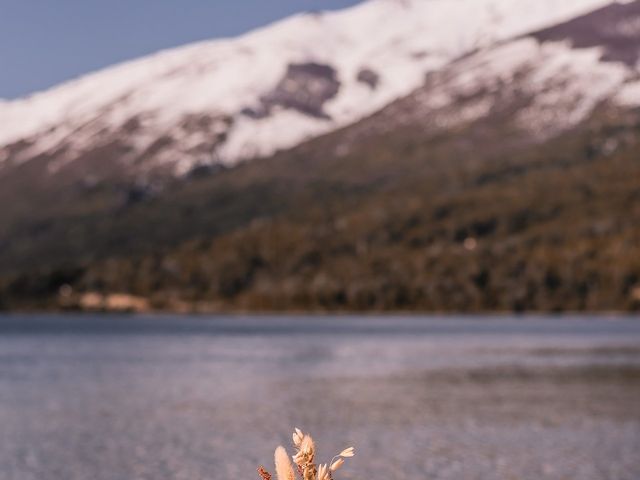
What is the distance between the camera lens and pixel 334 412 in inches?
2835

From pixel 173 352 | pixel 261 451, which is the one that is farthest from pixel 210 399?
pixel 173 352

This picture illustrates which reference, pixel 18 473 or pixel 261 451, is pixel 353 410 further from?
pixel 18 473

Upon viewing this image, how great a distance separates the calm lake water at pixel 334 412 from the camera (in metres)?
50.2

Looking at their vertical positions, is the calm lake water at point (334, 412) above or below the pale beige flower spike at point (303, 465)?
below

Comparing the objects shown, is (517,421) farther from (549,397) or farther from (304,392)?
(304,392)

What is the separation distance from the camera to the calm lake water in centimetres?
5019

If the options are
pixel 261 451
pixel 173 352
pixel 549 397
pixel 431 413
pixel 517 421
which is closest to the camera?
pixel 261 451

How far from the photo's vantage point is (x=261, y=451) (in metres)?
53.8

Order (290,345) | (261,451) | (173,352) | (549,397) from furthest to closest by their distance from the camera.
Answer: (290,345) < (173,352) < (549,397) < (261,451)

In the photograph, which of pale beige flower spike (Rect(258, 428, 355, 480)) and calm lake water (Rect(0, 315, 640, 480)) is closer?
pale beige flower spike (Rect(258, 428, 355, 480))

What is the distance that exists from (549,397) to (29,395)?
32.8 m

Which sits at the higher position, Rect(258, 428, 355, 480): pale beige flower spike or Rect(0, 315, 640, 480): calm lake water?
Rect(258, 428, 355, 480): pale beige flower spike

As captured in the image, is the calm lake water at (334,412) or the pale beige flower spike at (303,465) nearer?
the pale beige flower spike at (303,465)

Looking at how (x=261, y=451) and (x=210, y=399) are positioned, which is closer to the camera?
(x=261, y=451)
